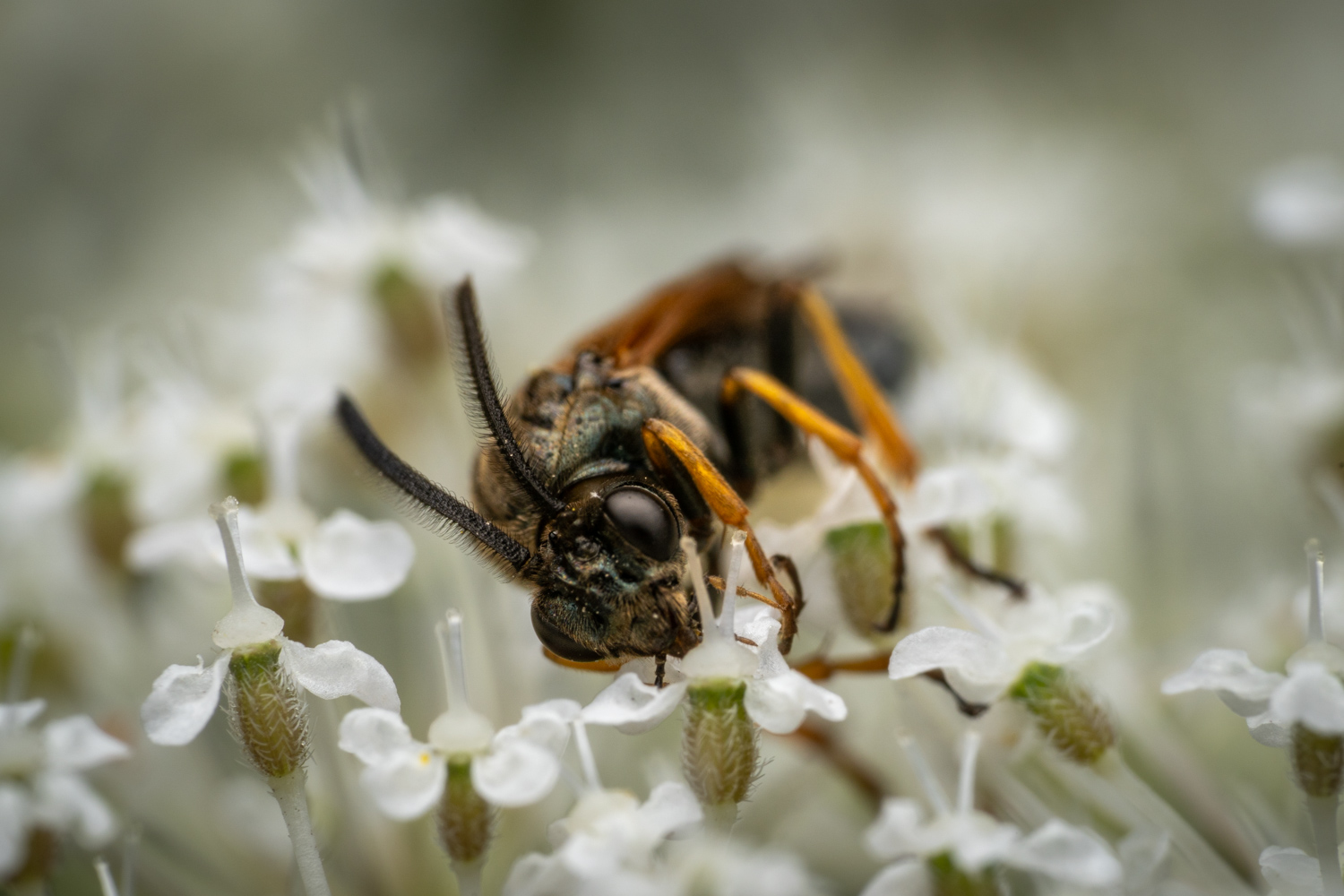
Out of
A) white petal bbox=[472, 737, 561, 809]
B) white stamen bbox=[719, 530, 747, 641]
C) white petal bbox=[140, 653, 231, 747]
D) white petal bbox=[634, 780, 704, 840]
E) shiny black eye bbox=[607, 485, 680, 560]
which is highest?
shiny black eye bbox=[607, 485, 680, 560]

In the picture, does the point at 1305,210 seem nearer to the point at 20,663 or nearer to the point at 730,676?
the point at 730,676

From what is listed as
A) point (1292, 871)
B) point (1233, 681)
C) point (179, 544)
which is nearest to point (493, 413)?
point (179, 544)

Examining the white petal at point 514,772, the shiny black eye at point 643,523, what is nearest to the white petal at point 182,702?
the white petal at point 514,772

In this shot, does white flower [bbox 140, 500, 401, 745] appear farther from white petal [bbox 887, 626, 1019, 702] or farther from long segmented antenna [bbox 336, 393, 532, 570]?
white petal [bbox 887, 626, 1019, 702]

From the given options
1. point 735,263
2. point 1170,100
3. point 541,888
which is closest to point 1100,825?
point 541,888

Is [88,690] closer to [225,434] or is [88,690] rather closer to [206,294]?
[225,434]

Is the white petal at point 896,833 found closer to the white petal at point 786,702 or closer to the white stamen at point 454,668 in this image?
the white petal at point 786,702

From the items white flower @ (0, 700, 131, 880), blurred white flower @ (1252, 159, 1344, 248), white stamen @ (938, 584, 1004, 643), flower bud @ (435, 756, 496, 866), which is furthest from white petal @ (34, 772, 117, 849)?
blurred white flower @ (1252, 159, 1344, 248)
